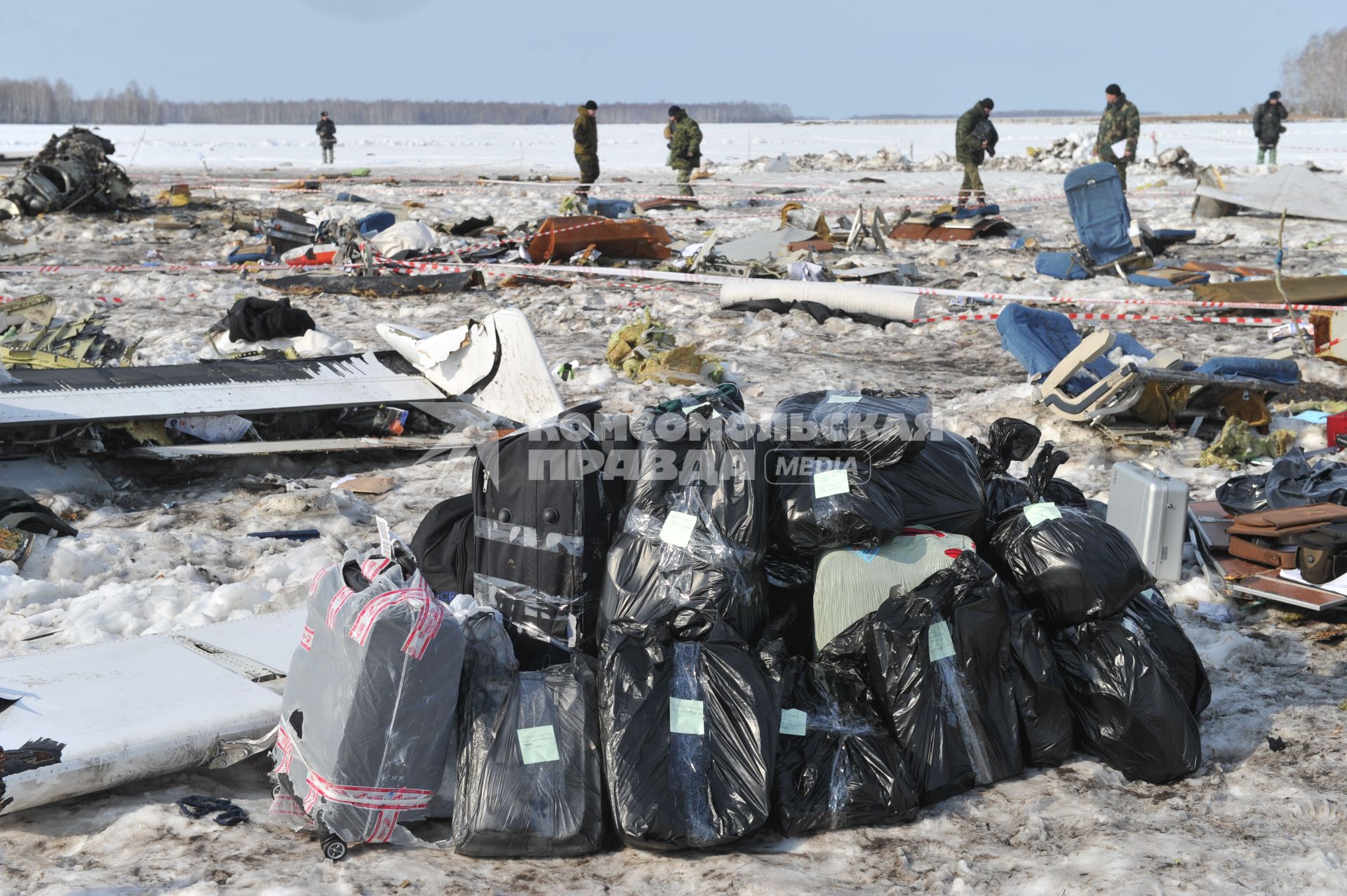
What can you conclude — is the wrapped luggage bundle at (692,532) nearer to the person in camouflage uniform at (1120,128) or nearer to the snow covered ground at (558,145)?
the person in camouflage uniform at (1120,128)

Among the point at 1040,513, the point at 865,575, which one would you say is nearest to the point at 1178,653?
the point at 1040,513

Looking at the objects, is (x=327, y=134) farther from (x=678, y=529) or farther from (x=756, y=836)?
(x=756, y=836)

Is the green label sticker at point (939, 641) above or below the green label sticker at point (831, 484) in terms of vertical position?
below

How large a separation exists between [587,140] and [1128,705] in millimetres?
14784

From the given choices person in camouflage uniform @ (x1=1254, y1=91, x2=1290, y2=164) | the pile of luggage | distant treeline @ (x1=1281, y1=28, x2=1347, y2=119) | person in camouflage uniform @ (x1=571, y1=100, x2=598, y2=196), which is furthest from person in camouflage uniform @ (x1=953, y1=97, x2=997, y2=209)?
distant treeline @ (x1=1281, y1=28, x2=1347, y2=119)

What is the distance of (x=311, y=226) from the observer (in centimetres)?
1359

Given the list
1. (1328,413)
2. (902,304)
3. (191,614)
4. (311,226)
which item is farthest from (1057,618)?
(311,226)

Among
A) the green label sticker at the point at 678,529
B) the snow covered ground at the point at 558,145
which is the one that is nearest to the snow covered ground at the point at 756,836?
the green label sticker at the point at 678,529

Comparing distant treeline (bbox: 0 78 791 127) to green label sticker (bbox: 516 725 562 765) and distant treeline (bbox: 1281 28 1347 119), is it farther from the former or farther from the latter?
green label sticker (bbox: 516 725 562 765)

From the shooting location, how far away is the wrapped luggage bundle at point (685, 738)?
105 inches

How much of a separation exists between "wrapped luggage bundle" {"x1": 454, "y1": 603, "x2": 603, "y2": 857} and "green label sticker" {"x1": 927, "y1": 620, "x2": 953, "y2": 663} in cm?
88

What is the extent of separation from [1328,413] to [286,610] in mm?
5660

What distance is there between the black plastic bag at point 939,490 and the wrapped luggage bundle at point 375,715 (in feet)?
4.67

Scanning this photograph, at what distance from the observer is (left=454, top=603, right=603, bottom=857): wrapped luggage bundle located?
2.68m
